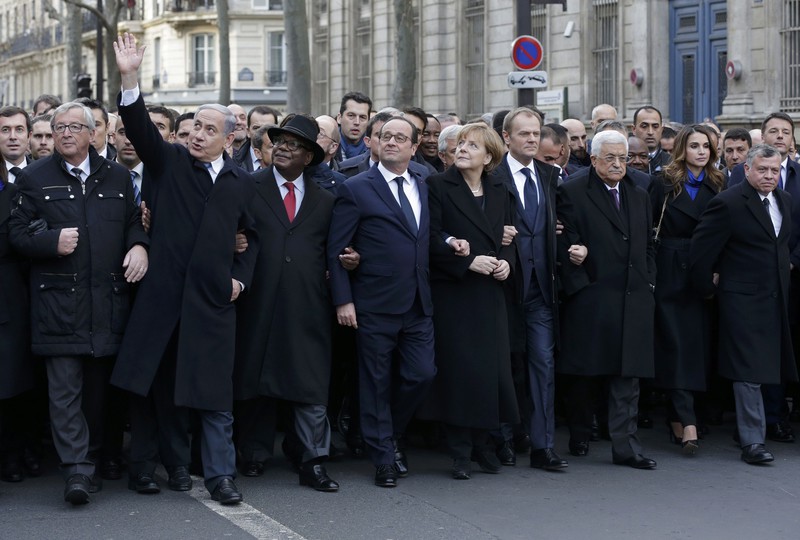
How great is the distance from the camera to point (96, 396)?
8.77 meters

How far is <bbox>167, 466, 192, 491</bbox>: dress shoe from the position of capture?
344 inches

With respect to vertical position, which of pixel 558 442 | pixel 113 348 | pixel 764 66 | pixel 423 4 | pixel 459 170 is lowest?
pixel 558 442

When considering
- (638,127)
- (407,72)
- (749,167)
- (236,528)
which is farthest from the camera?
(407,72)

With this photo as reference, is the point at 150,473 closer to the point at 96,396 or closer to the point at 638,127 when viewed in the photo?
the point at 96,396

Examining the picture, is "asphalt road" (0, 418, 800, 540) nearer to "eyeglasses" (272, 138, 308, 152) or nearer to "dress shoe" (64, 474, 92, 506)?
"dress shoe" (64, 474, 92, 506)

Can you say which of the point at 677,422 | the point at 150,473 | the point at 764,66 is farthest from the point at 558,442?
the point at 764,66

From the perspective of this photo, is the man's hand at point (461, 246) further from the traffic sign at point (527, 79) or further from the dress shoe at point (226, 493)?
the traffic sign at point (527, 79)

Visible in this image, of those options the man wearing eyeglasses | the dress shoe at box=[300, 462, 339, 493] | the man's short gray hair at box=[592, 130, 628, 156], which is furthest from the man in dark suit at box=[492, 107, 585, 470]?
the man wearing eyeglasses

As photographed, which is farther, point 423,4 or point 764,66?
point 423,4

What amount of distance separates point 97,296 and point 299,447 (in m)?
1.54

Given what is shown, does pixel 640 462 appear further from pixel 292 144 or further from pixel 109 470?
pixel 109 470

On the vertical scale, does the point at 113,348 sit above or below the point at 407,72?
below

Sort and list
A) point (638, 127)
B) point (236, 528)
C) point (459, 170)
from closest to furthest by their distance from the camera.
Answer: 1. point (236, 528)
2. point (459, 170)
3. point (638, 127)

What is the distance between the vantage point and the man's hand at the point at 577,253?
9.69 meters
